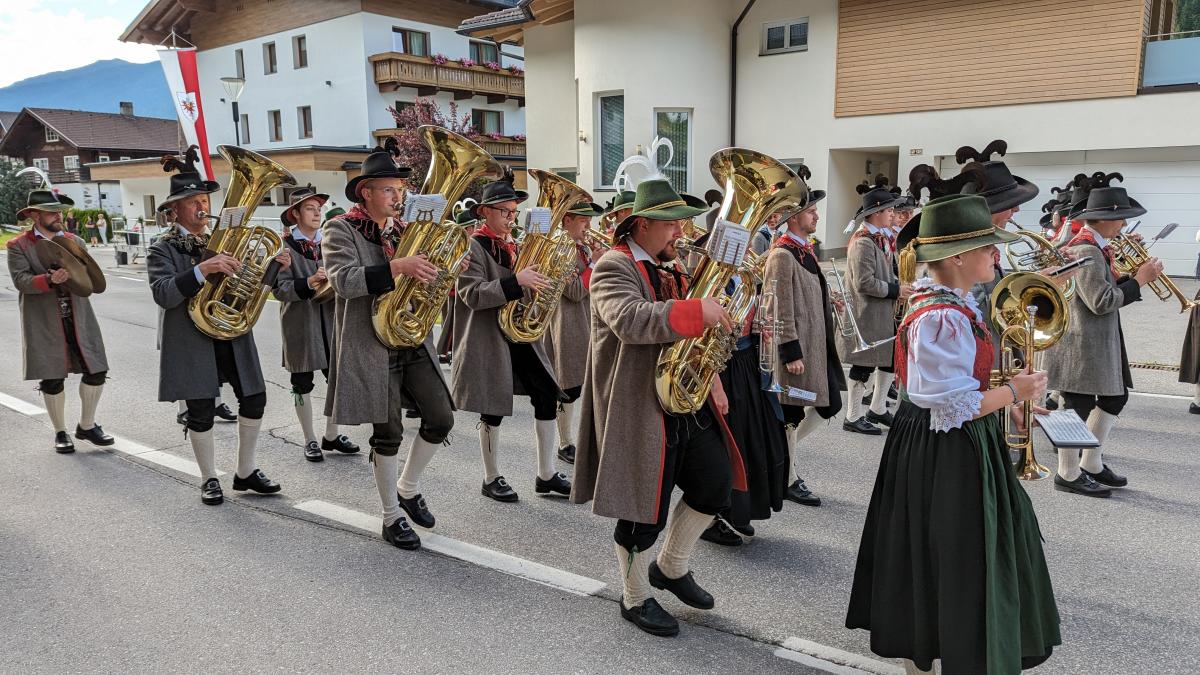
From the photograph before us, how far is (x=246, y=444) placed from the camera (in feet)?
17.5

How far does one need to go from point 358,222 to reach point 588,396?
179 centimetres

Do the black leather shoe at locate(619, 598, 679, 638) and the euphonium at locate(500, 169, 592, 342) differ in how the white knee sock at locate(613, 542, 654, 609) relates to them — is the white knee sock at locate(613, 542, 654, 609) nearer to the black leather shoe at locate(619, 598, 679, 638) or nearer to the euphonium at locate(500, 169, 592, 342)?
the black leather shoe at locate(619, 598, 679, 638)

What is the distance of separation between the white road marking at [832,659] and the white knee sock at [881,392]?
405 cm

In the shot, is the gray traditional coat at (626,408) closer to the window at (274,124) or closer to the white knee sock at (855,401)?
the white knee sock at (855,401)

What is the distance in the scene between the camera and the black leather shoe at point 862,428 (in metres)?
6.92

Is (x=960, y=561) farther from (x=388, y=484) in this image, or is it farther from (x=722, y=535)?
(x=388, y=484)

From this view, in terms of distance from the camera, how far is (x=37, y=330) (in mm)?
6406

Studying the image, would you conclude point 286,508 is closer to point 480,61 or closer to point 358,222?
point 358,222

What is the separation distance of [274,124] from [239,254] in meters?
34.5

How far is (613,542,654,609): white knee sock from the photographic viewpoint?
367 centimetres

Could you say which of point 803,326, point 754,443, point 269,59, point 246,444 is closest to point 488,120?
point 269,59

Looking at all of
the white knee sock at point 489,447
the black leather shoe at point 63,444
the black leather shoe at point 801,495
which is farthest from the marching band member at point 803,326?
the black leather shoe at point 63,444

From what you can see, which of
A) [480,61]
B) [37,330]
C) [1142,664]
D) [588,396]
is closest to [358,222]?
[588,396]

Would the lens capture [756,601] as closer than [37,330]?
Yes
